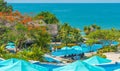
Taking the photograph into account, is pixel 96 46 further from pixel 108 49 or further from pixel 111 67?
pixel 111 67

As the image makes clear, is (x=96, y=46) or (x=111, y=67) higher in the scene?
(x=111, y=67)

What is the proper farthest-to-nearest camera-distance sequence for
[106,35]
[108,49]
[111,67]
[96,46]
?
[96,46] < [106,35] < [108,49] < [111,67]

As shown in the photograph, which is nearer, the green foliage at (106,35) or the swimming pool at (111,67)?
the swimming pool at (111,67)

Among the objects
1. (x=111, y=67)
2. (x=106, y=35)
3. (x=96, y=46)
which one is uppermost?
(x=106, y=35)

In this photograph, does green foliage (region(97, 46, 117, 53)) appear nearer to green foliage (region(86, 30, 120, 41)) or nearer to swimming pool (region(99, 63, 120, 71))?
green foliage (region(86, 30, 120, 41))

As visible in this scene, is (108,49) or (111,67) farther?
(108,49)

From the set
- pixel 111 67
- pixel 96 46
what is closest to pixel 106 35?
pixel 96 46

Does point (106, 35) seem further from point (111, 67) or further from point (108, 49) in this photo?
point (111, 67)

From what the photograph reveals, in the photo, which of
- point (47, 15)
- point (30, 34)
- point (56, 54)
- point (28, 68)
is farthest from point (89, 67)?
point (47, 15)

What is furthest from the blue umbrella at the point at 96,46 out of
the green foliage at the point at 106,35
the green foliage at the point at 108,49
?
the green foliage at the point at 108,49

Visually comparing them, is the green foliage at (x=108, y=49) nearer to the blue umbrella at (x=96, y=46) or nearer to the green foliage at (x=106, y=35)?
the green foliage at (x=106, y=35)

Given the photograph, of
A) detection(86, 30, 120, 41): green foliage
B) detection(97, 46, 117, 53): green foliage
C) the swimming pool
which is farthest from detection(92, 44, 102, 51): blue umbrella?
the swimming pool

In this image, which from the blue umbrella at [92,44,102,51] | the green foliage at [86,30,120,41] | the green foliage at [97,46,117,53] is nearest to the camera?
the green foliage at [97,46,117,53]

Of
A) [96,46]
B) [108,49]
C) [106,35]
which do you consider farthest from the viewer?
[96,46]
